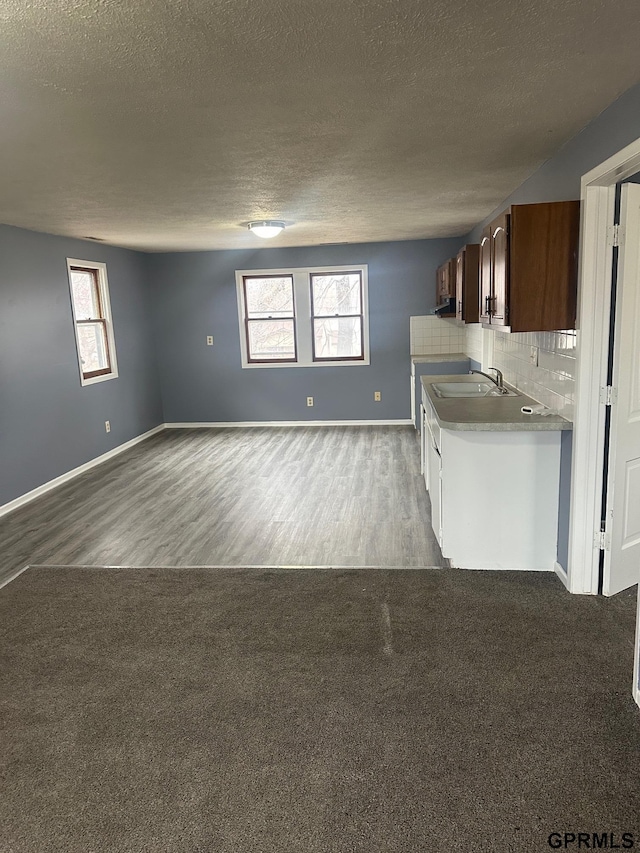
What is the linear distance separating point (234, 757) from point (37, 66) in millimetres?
2394

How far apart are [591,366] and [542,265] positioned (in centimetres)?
55

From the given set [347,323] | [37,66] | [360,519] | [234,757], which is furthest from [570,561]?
[347,323]

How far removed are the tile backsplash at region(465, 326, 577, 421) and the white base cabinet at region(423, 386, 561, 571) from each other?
0.25 m

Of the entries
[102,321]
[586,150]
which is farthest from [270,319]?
[586,150]

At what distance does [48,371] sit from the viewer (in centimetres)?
537

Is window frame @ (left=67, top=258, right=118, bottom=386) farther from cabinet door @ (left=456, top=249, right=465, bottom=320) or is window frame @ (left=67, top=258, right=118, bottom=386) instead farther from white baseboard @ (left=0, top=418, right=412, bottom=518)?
Result: cabinet door @ (left=456, top=249, right=465, bottom=320)

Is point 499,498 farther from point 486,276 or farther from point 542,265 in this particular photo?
point 486,276

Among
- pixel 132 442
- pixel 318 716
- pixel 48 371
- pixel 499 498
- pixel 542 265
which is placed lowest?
pixel 318 716

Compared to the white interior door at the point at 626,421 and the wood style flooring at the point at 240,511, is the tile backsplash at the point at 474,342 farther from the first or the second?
the white interior door at the point at 626,421

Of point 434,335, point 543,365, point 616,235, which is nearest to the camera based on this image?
point 616,235

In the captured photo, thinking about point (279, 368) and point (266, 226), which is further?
point (279, 368)

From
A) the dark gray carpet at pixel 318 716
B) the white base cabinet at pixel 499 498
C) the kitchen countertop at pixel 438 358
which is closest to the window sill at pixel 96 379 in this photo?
the dark gray carpet at pixel 318 716

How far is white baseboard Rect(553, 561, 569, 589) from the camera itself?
3094 mm

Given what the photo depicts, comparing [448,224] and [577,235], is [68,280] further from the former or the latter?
[577,235]
